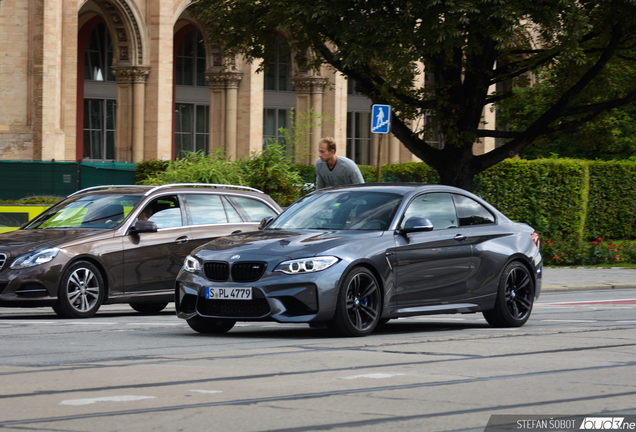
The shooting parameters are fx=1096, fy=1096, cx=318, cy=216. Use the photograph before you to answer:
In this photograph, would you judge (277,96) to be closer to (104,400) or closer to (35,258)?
(35,258)

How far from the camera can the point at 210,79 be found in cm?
4706

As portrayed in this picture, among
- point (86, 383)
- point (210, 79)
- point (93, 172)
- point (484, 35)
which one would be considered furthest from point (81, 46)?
point (86, 383)

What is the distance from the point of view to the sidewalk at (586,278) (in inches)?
768

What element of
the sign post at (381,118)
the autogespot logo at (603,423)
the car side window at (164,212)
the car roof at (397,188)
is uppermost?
the sign post at (381,118)

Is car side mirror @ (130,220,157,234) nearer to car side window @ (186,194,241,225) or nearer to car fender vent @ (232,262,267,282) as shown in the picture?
car side window @ (186,194,241,225)

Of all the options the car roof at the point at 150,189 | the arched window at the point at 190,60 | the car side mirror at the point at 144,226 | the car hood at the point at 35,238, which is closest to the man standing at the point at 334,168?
the car roof at the point at 150,189

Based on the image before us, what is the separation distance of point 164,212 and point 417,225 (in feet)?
14.7

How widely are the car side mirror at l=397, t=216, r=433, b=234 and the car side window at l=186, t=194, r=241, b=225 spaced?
427cm

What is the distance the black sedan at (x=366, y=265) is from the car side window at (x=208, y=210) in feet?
9.18

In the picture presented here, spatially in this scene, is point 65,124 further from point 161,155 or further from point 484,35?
point 484,35

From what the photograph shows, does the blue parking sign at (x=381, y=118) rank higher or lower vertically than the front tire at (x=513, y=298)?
higher

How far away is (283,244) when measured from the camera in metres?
9.74

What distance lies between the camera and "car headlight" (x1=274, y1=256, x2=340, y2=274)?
945 centimetres

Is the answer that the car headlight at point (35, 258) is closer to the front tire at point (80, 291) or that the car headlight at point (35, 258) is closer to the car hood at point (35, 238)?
the car hood at point (35, 238)
